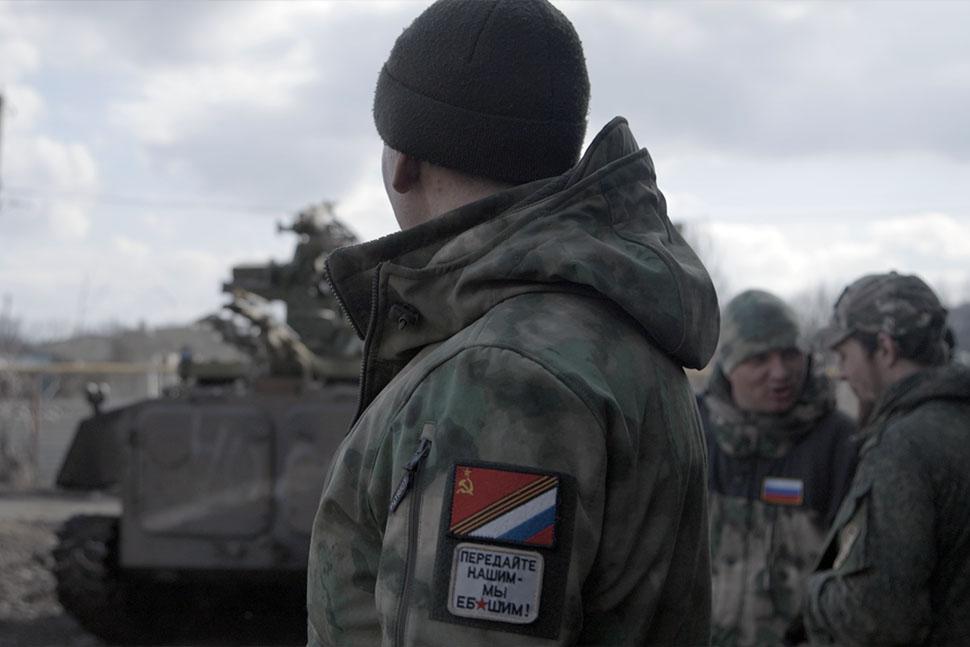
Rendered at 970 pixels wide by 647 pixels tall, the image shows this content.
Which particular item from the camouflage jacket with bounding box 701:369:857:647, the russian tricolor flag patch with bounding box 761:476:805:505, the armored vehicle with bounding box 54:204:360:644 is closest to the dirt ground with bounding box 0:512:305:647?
the armored vehicle with bounding box 54:204:360:644

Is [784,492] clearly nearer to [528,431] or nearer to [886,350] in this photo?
[886,350]

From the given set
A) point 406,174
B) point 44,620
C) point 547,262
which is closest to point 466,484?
point 547,262

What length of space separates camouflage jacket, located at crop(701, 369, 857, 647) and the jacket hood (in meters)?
2.64

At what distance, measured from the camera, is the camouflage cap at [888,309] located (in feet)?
12.0

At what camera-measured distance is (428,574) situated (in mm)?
1500

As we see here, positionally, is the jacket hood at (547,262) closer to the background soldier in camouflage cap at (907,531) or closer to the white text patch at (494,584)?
the white text patch at (494,584)

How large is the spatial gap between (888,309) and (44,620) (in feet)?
25.6

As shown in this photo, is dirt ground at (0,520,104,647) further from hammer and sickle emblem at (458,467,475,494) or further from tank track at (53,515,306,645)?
hammer and sickle emblem at (458,467,475,494)

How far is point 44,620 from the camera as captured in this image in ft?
32.1

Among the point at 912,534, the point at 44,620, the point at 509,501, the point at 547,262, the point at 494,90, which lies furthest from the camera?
the point at 44,620

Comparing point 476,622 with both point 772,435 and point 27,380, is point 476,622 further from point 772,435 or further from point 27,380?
point 27,380

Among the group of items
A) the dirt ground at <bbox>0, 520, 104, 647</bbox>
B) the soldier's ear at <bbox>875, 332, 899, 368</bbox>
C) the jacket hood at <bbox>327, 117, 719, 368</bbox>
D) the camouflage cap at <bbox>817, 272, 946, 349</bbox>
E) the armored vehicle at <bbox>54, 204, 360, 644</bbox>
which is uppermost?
the camouflage cap at <bbox>817, 272, 946, 349</bbox>

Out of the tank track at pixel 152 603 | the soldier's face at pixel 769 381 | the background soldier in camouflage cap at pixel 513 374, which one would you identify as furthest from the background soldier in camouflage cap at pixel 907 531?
the tank track at pixel 152 603

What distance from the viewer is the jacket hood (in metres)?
1.65
